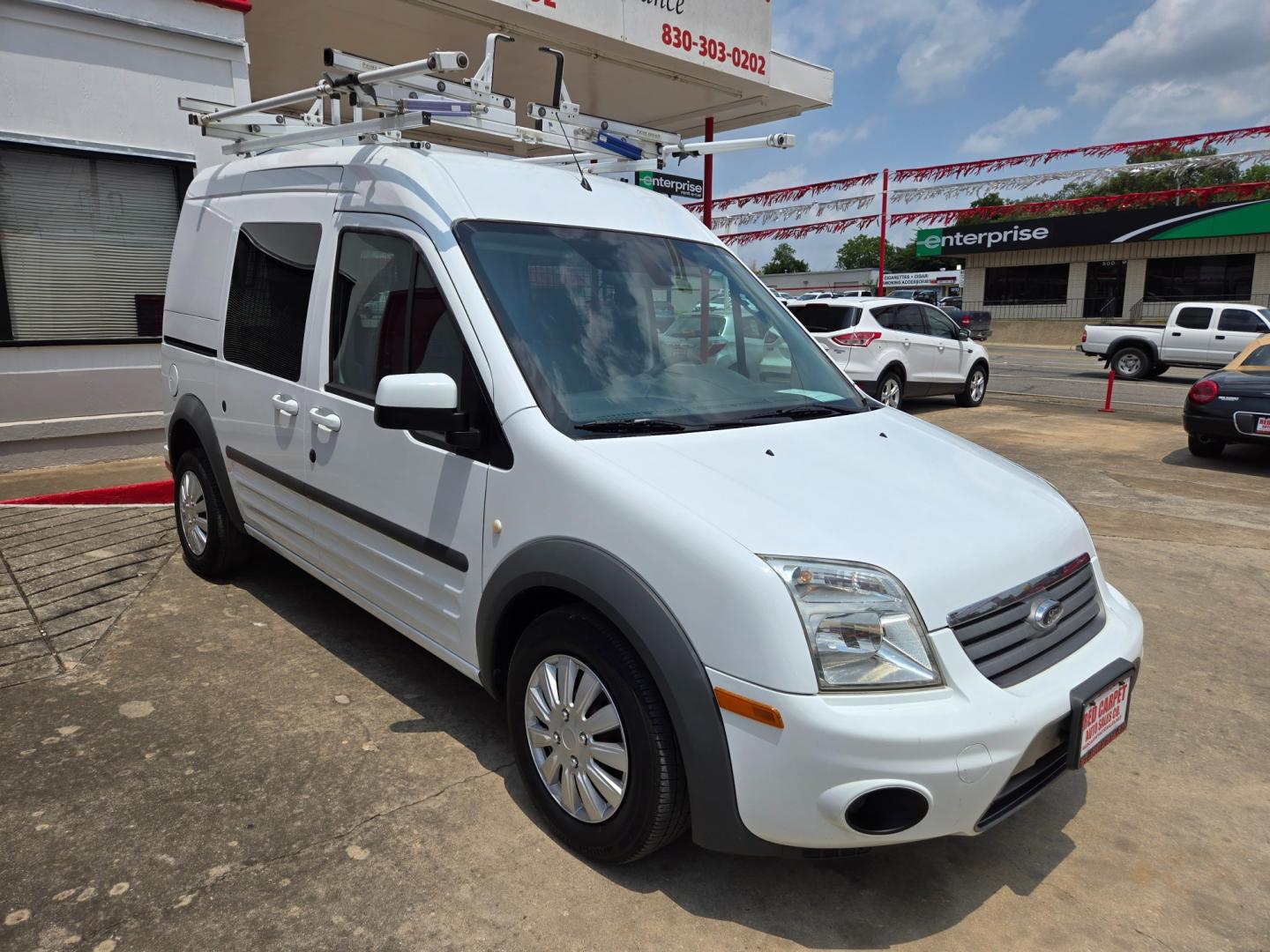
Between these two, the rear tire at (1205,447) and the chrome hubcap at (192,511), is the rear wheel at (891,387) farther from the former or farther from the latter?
the chrome hubcap at (192,511)

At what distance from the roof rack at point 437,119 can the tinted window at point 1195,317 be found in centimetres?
1847

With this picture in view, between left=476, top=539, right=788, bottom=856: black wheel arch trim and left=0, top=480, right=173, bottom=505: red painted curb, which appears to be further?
left=0, top=480, right=173, bottom=505: red painted curb

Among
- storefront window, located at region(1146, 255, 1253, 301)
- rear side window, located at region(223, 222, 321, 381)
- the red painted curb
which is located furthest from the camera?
storefront window, located at region(1146, 255, 1253, 301)

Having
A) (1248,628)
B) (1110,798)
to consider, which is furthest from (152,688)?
(1248,628)

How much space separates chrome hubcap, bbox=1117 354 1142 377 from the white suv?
8.19 m

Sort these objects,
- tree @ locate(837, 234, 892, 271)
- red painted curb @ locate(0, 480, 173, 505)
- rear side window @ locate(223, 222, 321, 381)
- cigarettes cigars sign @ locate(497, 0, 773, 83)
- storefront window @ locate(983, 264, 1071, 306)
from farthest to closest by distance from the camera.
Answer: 1. tree @ locate(837, 234, 892, 271)
2. storefront window @ locate(983, 264, 1071, 306)
3. cigarettes cigars sign @ locate(497, 0, 773, 83)
4. red painted curb @ locate(0, 480, 173, 505)
5. rear side window @ locate(223, 222, 321, 381)

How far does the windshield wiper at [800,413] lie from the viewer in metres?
3.10

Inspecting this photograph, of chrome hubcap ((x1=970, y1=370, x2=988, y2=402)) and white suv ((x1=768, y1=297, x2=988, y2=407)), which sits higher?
white suv ((x1=768, y1=297, x2=988, y2=407))

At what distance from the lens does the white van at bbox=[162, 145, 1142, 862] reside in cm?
219

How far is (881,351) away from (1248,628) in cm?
812

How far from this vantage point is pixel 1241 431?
28.2ft

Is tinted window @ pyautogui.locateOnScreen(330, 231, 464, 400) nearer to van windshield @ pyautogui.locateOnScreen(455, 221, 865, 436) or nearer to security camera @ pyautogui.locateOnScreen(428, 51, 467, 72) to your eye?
van windshield @ pyautogui.locateOnScreen(455, 221, 865, 436)

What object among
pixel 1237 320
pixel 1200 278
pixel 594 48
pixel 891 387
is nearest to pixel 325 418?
pixel 594 48

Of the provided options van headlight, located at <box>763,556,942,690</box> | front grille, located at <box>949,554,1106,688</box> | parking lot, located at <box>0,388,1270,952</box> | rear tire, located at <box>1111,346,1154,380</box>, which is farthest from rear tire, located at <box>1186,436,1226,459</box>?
rear tire, located at <box>1111,346,1154,380</box>
